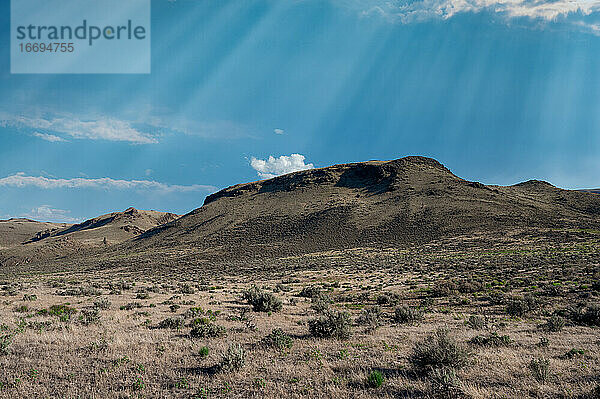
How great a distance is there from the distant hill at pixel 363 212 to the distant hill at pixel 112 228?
1384 inches

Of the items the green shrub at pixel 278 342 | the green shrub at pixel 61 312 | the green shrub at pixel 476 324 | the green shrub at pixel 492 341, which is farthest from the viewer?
the green shrub at pixel 61 312

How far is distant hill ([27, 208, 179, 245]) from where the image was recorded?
128087 millimetres

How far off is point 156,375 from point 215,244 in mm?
77138

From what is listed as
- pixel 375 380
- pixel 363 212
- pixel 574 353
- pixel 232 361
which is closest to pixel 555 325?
pixel 574 353

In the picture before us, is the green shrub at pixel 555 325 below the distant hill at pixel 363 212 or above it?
Answer: below

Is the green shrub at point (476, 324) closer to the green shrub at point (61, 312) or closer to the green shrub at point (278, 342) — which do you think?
the green shrub at point (278, 342)

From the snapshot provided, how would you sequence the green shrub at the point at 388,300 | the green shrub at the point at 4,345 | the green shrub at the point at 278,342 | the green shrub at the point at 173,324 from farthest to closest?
the green shrub at the point at 388,300
the green shrub at the point at 173,324
the green shrub at the point at 278,342
the green shrub at the point at 4,345

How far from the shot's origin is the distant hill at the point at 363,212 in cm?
6794

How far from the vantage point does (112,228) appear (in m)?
140

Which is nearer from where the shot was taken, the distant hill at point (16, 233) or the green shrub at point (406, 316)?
the green shrub at point (406, 316)

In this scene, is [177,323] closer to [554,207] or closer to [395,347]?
[395,347]

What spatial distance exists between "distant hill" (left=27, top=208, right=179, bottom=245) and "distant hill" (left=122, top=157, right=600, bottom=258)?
35.1 metres

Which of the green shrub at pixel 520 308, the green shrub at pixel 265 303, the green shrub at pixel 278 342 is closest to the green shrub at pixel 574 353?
the green shrub at pixel 520 308

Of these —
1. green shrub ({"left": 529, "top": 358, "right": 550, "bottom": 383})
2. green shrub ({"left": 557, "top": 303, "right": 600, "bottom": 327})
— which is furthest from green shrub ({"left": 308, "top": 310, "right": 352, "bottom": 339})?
green shrub ({"left": 557, "top": 303, "right": 600, "bottom": 327})
